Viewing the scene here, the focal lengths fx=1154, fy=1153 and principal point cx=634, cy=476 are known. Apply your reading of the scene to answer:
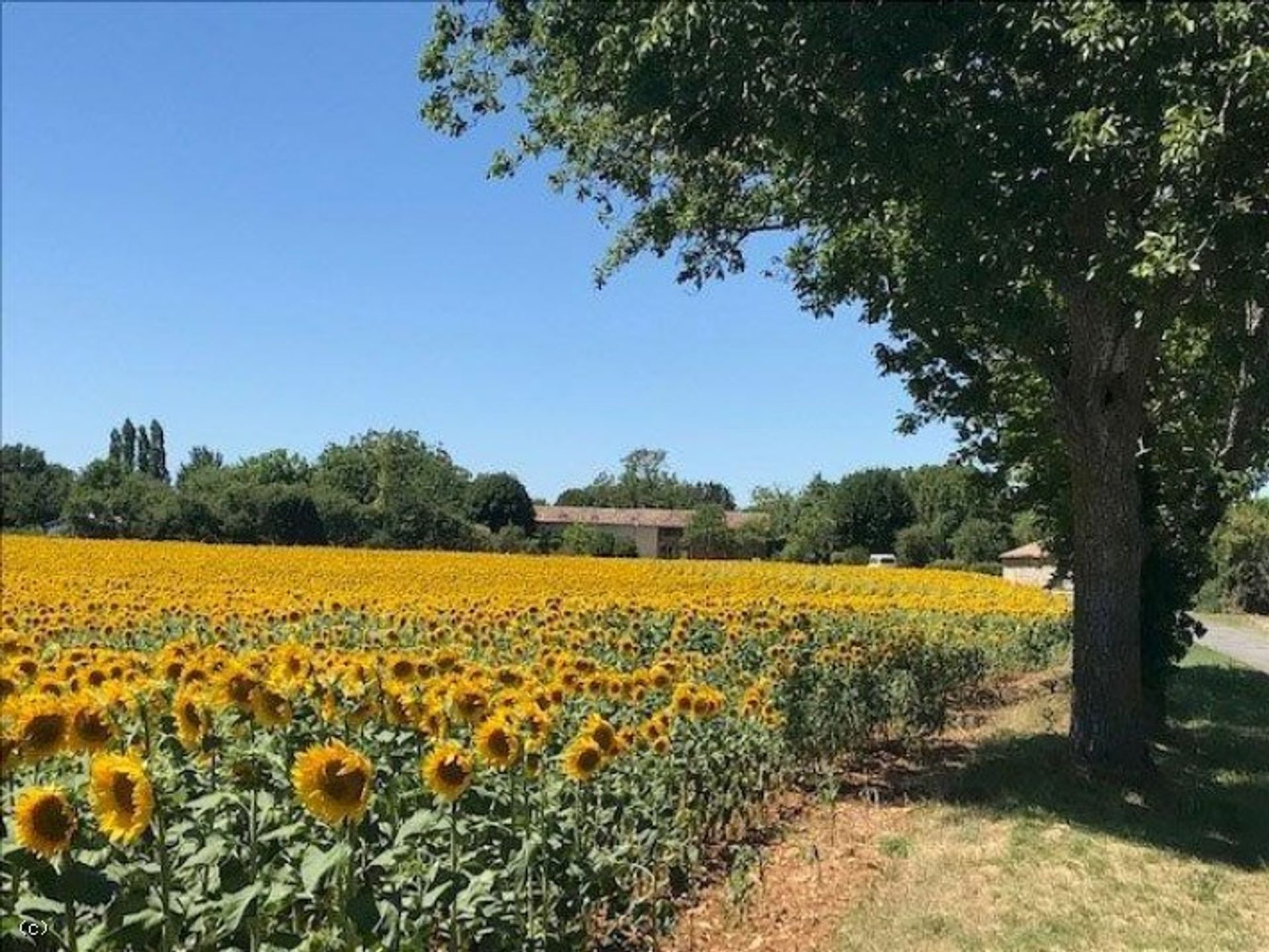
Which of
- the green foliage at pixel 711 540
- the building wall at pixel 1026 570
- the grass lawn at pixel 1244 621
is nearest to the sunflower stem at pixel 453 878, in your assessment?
the grass lawn at pixel 1244 621

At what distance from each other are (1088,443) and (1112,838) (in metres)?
2.88

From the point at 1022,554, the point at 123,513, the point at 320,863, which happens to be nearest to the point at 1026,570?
the point at 1022,554

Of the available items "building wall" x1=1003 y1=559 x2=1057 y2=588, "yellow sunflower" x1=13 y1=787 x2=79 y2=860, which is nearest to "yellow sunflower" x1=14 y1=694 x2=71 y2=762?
"yellow sunflower" x1=13 y1=787 x2=79 y2=860

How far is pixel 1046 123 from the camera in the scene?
20.8 feet

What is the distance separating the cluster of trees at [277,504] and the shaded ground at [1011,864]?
1886 inches

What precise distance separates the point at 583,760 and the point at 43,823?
80.2 inches

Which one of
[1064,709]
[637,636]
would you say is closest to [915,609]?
[1064,709]

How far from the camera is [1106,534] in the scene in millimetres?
8609

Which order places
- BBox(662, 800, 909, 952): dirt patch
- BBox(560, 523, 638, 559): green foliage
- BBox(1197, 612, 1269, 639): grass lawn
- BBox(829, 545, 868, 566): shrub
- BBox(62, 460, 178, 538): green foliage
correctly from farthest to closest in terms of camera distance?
1. BBox(829, 545, 868, 566): shrub
2. BBox(560, 523, 638, 559): green foliage
3. BBox(62, 460, 178, 538): green foliage
4. BBox(1197, 612, 1269, 639): grass lawn
5. BBox(662, 800, 909, 952): dirt patch

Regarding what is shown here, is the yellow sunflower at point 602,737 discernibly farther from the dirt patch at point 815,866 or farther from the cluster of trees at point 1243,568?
the cluster of trees at point 1243,568

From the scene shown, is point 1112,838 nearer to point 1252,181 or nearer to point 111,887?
point 1252,181

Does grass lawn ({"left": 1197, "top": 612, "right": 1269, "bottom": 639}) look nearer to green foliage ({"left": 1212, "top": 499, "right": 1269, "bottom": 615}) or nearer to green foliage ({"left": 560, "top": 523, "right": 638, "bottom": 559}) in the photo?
green foliage ({"left": 1212, "top": 499, "right": 1269, "bottom": 615})

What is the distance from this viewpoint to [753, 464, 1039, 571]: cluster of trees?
6550cm

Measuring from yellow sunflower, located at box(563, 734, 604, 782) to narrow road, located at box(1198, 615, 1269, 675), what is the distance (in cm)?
1835
